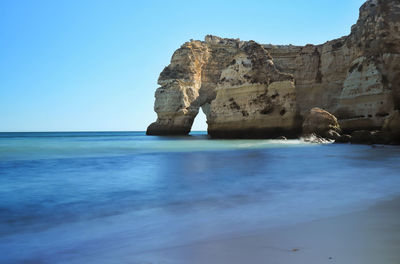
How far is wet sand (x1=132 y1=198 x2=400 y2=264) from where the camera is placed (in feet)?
6.10

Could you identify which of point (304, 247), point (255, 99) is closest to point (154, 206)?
point (304, 247)

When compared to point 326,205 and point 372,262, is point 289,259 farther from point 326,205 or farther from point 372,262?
point 326,205

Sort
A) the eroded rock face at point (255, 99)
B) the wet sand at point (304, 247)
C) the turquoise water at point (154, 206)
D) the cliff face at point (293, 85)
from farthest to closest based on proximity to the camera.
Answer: the eroded rock face at point (255, 99)
the cliff face at point (293, 85)
the turquoise water at point (154, 206)
the wet sand at point (304, 247)

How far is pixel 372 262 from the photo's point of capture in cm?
177

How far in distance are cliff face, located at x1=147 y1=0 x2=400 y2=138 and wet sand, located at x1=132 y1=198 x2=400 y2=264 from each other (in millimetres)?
16156

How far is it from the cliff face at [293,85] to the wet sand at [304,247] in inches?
636

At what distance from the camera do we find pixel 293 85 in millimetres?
21422

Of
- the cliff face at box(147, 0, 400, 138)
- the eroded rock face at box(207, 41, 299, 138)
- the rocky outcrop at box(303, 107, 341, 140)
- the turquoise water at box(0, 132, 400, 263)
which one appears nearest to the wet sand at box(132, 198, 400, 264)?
the turquoise water at box(0, 132, 400, 263)

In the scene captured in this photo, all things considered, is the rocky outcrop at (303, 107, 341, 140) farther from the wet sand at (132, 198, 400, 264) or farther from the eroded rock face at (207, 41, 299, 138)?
the wet sand at (132, 198, 400, 264)

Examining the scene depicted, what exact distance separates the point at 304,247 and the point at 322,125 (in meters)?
16.0

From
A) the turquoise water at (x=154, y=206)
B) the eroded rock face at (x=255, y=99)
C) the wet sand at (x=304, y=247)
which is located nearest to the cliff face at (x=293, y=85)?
the eroded rock face at (x=255, y=99)

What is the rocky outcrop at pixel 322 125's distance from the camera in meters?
16.7

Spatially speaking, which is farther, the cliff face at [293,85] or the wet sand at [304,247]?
the cliff face at [293,85]

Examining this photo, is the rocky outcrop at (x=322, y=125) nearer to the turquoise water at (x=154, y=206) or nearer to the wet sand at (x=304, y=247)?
the turquoise water at (x=154, y=206)
